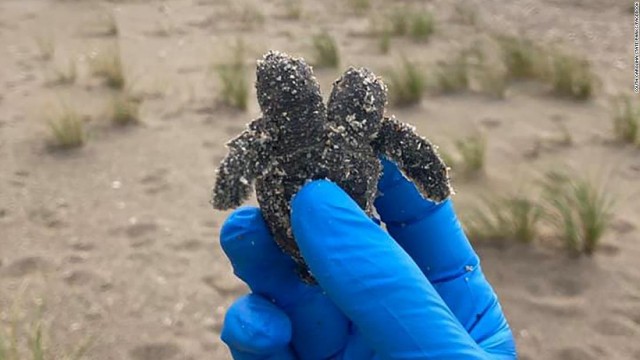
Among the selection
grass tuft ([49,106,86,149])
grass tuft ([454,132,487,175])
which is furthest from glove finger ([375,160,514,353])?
grass tuft ([49,106,86,149])

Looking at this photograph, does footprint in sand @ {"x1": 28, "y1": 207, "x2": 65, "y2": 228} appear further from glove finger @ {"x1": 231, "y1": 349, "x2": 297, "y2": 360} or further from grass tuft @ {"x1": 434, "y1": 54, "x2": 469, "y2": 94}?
grass tuft @ {"x1": 434, "y1": 54, "x2": 469, "y2": 94}

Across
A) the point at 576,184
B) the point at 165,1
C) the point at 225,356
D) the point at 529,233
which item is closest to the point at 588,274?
the point at 529,233

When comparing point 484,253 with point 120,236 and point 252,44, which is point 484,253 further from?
point 252,44

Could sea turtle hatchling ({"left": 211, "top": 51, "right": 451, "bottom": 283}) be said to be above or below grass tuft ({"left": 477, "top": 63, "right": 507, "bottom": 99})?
above

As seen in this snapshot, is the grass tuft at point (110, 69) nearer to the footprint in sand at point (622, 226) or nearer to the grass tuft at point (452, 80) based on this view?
the grass tuft at point (452, 80)

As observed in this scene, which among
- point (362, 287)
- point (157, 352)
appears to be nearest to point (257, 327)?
point (362, 287)

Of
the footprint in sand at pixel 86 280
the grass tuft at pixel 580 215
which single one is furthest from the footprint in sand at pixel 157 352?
the grass tuft at pixel 580 215

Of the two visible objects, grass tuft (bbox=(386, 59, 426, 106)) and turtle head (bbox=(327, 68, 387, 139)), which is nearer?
turtle head (bbox=(327, 68, 387, 139))
